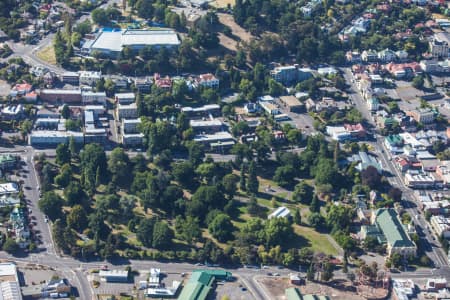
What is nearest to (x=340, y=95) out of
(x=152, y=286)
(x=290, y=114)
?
(x=290, y=114)

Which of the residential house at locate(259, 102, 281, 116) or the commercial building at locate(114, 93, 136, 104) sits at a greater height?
the commercial building at locate(114, 93, 136, 104)

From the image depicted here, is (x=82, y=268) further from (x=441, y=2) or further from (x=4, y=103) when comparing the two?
(x=441, y=2)

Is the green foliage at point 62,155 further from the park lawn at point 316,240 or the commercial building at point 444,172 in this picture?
the commercial building at point 444,172

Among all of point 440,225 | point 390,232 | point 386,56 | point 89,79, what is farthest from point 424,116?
point 89,79

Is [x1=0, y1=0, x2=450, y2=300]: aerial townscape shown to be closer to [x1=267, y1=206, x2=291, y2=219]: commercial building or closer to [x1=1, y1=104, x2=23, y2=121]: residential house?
[x1=1, y1=104, x2=23, y2=121]: residential house

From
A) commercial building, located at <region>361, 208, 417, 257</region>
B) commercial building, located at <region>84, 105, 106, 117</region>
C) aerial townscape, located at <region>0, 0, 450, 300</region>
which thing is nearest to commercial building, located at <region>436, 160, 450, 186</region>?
A: aerial townscape, located at <region>0, 0, 450, 300</region>

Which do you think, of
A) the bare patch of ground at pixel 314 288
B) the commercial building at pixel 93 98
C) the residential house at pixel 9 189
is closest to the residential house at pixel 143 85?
the commercial building at pixel 93 98
